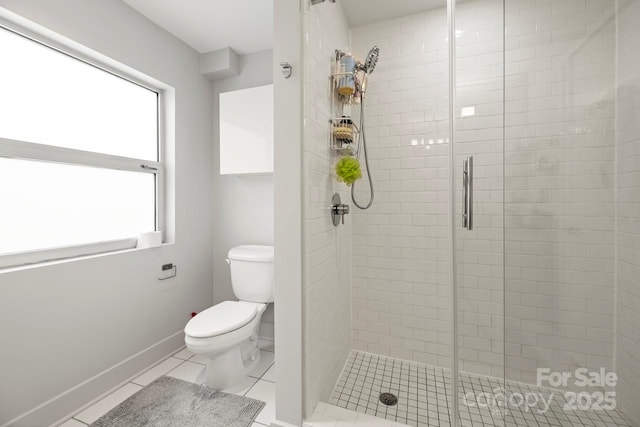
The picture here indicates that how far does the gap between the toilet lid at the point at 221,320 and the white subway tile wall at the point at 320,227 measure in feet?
1.87

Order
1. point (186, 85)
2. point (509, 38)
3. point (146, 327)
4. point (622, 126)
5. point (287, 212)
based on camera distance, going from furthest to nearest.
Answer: point (186, 85), point (146, 327), point (287, 212), point (509, 38), point (622, 126)

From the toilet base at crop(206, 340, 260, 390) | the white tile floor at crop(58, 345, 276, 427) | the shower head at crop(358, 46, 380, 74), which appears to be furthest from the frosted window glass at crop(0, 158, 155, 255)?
the shower head at crop(358, 46, 380, 74)

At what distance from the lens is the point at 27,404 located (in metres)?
1.33

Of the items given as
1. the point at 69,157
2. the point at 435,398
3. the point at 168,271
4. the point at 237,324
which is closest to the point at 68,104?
the point at 69,157

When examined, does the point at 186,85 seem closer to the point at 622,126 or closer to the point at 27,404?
the point at 27,404

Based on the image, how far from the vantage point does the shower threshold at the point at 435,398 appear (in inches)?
30.2

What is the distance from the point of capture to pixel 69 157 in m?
1.59

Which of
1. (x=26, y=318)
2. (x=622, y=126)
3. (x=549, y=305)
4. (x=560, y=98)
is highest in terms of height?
(x=560, y=98)

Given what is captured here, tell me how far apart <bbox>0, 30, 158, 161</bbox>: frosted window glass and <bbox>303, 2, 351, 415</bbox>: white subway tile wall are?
1.51m

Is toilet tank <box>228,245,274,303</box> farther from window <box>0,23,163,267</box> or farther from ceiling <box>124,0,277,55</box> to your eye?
ceiling <box>124,0,277,55</box>

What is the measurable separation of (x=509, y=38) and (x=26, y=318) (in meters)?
2.49

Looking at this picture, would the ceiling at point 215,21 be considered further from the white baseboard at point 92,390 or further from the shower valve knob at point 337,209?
the white baseboard at point 92,390

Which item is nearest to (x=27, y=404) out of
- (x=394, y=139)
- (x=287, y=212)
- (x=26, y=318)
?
(x=26, y=318)

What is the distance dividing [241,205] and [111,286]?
1.10 metres
